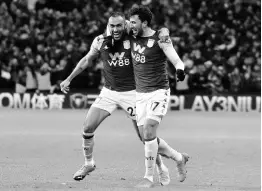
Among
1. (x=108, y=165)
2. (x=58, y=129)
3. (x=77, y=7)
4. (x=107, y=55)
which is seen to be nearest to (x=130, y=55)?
(x=107, y=55)

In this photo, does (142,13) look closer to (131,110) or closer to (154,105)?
(154,105)

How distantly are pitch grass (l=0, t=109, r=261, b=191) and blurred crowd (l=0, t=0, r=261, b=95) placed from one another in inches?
75.2

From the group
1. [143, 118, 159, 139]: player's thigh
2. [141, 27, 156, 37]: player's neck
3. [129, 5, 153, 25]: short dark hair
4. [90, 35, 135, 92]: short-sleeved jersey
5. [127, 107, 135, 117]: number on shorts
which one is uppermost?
[129, 5, 153, 25]: short dark hair

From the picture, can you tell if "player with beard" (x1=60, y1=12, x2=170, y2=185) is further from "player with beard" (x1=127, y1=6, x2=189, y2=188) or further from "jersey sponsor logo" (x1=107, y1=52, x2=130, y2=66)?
"player with beard" (x1=127, y1=6, x2=189, y2=188)

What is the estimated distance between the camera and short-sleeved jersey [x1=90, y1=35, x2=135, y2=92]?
33.1ft

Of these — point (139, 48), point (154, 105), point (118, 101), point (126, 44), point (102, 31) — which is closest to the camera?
point (154, 105)

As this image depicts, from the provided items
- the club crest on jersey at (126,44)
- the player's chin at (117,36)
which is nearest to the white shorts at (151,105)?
the club crest on jersey at (126,44)

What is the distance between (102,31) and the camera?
25328 mm

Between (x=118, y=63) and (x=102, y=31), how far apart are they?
15286 mm

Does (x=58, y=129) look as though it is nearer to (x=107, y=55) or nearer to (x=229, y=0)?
(x=107, y=55)

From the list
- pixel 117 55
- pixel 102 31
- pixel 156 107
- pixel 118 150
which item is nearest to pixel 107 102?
pixel 117 55

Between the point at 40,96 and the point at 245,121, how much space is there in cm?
644

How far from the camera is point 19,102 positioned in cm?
2252

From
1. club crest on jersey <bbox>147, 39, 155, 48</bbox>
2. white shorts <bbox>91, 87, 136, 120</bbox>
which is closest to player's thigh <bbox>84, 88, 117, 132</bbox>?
white shorts <bbox>91, 87, 136, 120</bbox>
